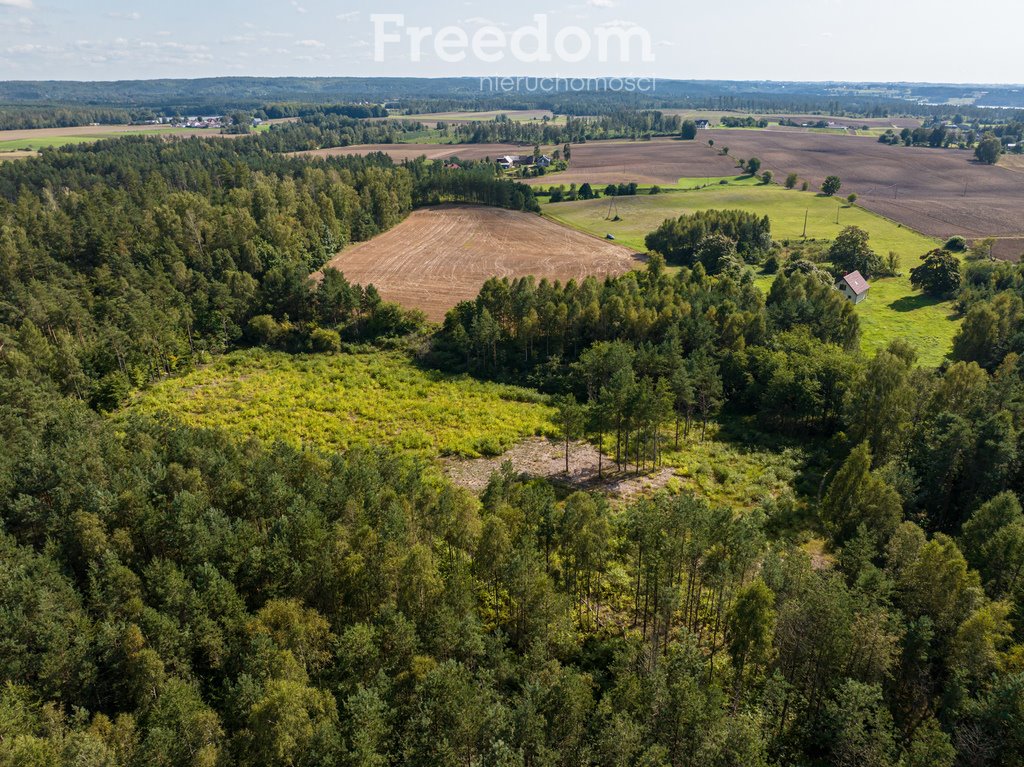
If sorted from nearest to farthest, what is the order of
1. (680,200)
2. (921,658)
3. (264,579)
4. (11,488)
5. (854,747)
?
(854,747), (921,658), (264,579), (11,488), (680,200)

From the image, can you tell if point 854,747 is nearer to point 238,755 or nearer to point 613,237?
point 238,755

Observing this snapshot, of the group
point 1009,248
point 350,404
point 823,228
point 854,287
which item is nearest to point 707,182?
point 823,228

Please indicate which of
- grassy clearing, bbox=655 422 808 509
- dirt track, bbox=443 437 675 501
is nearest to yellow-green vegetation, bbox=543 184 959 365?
grassy clearing, bbox=655 422 808 509

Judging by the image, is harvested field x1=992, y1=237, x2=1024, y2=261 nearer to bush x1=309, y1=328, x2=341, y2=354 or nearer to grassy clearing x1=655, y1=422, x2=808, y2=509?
grassy clearing x1=655, y1=422, x2=808, y2=509

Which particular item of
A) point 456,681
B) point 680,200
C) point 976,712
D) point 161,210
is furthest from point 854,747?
point 680,200

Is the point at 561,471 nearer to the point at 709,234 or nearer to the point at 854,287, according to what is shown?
the point at 854,287

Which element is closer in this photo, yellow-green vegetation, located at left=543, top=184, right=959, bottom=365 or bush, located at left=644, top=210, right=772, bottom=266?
yellow-green vegetation, located at left=543, top=184, right=959, bottom=365

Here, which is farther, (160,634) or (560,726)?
(160,634)
